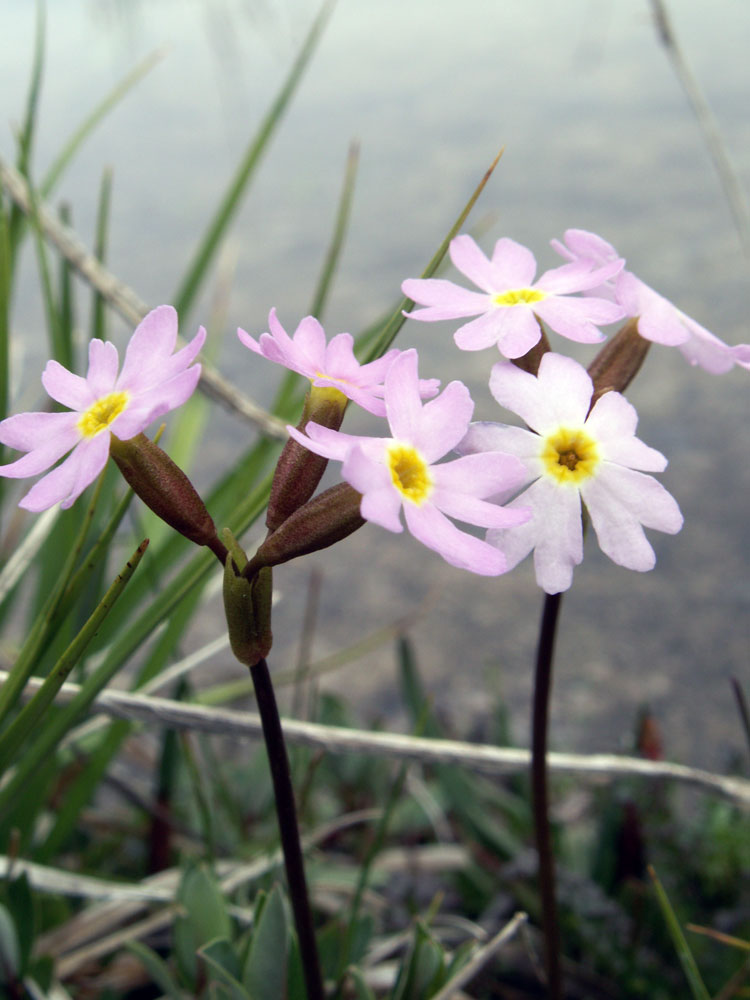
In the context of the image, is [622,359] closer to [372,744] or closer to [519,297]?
[519,297]

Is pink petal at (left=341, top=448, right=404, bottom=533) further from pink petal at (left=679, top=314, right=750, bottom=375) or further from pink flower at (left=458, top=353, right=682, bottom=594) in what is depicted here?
pink petal at (left=679, top=314, right=750, bottom=375)

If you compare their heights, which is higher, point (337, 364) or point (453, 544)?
point (337, 364)

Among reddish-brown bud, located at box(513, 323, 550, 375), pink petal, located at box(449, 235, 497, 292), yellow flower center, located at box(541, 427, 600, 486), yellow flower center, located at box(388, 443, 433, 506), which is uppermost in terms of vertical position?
pink petal, located at box(449, 235, 497, 292)

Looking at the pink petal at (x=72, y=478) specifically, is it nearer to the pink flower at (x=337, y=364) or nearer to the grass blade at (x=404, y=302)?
the pink flower at (x=337, y=364)

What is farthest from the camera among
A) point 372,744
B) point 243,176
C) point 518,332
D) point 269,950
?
point 243,176

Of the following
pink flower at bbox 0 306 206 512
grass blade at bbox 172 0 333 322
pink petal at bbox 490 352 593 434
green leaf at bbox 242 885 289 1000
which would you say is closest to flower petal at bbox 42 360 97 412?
pink flower at bbox 0 306 206 512

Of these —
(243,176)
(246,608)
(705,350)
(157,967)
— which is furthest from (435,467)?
(243,176)

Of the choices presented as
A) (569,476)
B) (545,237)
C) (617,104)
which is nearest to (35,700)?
(569,476)
